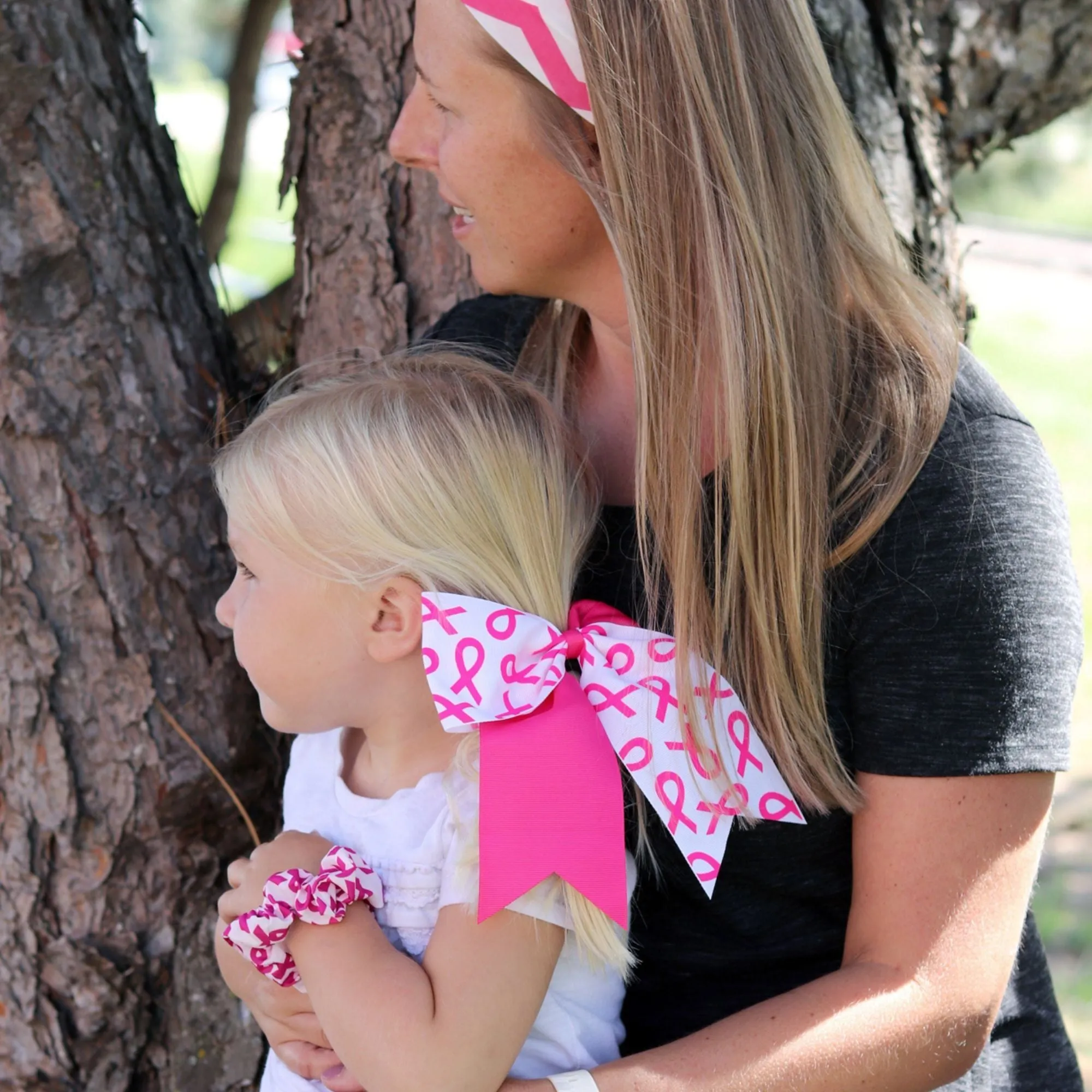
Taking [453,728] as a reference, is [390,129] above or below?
above

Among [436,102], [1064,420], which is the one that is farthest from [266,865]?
[1064,420]

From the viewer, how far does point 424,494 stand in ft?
4.99

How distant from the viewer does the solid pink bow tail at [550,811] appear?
141cm

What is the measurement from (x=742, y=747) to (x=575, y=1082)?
0.44 meters

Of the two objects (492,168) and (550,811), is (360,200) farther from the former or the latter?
(550,811)

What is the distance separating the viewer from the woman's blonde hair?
147cm

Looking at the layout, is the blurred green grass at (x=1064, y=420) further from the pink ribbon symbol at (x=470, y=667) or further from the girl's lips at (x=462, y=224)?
the pink ribbon symbol at (x=470, y=667)

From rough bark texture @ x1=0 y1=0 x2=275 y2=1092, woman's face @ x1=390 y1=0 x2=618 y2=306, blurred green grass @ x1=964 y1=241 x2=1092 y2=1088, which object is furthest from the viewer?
blurred green grass @ x1=964 y1=241 x2=1092 y2=1088

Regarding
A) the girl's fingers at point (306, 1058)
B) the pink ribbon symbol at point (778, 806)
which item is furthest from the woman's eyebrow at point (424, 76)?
the girl's fingers at point (306, 1058)

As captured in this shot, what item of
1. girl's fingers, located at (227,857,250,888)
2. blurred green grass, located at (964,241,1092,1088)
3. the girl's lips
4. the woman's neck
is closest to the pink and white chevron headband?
the girl's lips

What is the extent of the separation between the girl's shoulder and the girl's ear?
1.67 ft

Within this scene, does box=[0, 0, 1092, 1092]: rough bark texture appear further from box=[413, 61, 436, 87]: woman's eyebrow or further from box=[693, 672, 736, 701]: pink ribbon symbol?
box=[693, 672, 736, 701]: pink ribbon symbol

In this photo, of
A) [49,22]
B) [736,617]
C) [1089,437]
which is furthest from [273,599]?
[1089,437]

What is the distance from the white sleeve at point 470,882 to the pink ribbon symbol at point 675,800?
0.53ft
